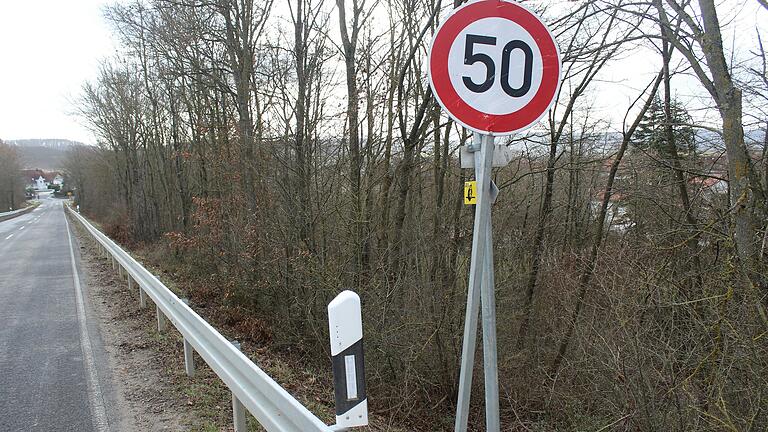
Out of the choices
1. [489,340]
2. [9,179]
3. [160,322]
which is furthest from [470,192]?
[9,179]

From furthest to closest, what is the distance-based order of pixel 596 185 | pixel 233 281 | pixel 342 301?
pixel 596 185, pixel 233 281, pixel 342 301

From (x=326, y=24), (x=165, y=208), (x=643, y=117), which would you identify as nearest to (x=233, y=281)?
(x=326, y=24)

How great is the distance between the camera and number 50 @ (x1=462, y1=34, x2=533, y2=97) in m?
2.31

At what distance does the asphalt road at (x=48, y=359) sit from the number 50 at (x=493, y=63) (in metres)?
3.96

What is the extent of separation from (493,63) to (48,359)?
20.0 feet

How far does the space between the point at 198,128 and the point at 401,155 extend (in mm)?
4651

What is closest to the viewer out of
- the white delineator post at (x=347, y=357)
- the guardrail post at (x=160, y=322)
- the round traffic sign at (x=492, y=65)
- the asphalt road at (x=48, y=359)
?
the white delineator post at (x=347, y=357)

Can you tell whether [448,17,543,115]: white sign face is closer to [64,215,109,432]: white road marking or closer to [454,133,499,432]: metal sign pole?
[454,133,499,432]: metal sign pole

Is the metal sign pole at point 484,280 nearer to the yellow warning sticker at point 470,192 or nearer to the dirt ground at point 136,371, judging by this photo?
the yellow warning sticker at point 470,192

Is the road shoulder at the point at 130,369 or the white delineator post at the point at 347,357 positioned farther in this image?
the road shoulder at the point at 130,369

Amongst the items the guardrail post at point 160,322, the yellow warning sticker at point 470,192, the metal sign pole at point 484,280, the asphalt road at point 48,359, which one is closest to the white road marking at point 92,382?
the asphalt road at point 48,359

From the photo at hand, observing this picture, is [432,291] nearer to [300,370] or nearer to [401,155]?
[300,370]

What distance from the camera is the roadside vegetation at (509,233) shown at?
479 centimetres

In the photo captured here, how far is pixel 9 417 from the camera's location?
14.0 ft
